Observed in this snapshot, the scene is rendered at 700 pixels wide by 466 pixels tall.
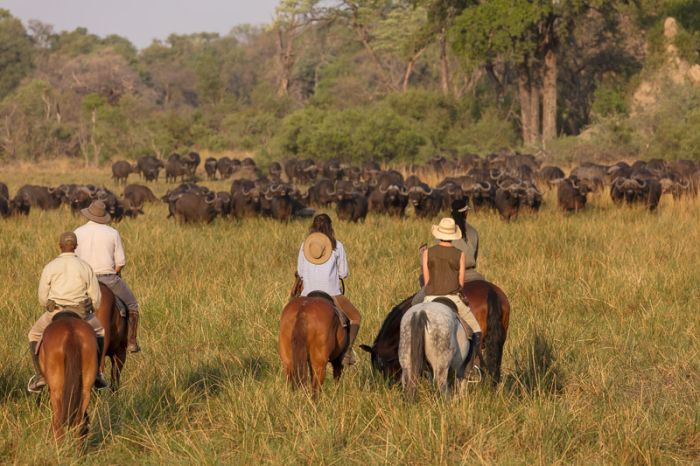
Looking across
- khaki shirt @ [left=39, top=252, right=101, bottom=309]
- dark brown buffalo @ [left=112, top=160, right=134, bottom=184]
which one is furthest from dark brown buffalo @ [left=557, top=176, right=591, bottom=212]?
dark brown buffalo @ [left=112, top=160, right=134, bottom=184]

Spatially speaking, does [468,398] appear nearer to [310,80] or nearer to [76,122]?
[76,122]

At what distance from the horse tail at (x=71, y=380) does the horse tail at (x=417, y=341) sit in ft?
7.83

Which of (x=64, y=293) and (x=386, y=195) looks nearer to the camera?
(x=64, y=293)

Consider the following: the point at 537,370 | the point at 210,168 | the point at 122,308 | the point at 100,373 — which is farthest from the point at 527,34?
the point at 100,373

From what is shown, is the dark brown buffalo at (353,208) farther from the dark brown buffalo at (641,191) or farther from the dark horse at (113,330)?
the dark horse at (113,330)

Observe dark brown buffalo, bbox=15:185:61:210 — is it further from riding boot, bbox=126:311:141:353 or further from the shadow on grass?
the shadow on grass

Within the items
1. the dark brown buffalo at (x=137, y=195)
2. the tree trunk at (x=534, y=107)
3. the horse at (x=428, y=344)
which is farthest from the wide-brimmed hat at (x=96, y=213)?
the tree trunk at (x=534, y=107)

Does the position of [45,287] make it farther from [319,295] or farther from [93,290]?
[319,295]

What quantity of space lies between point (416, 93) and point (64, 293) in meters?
45.4

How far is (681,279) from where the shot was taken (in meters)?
13.6

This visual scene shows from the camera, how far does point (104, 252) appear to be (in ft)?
29.2

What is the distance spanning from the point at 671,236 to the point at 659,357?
9022 millimetres

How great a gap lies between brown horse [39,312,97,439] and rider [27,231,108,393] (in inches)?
10.4

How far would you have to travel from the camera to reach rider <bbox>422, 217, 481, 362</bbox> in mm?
8016
